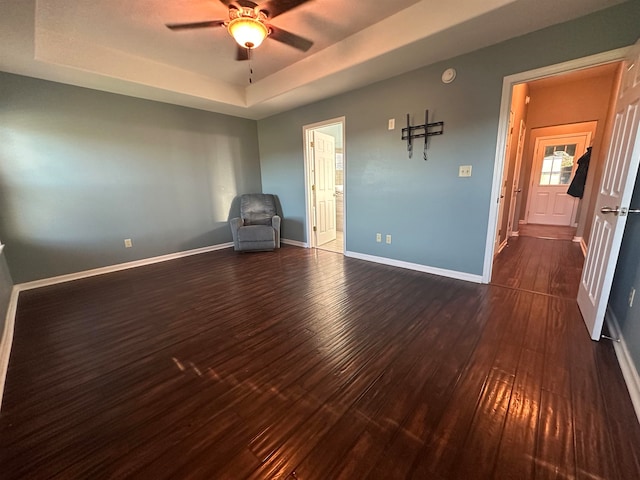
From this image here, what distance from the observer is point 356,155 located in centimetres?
369

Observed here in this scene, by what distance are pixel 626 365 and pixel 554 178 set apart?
6357 mm

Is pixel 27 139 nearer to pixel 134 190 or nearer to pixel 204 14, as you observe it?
pixel 134 190

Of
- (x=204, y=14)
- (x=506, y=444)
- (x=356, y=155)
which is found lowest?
(x=506, y=444)

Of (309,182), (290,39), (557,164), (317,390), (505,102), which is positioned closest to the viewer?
Answer: (317,390)

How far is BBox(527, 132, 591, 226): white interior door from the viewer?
589cm

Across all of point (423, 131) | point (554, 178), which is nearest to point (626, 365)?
point (423, 131)

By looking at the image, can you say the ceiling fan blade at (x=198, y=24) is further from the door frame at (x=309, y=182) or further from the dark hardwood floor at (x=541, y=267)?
the dark hardwood floor at (x=541, y=267)

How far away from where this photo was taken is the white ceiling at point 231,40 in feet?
6.87

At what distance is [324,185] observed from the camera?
Result: 482 cm

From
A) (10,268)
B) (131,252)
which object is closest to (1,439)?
(10,268)

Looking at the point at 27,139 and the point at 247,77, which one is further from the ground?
the point at 247,77

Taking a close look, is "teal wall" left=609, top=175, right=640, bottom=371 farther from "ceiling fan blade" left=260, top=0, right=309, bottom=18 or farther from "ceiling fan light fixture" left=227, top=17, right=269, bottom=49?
"ceiling fan light fixture" left=227, top=17, right=269, bottom=49

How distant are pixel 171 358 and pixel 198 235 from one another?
3057 millimetres

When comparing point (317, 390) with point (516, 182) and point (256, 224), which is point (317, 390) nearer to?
point (256, 224)
